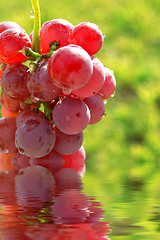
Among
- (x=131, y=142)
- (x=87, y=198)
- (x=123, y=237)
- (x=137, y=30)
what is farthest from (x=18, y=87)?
(x=137, y=30)

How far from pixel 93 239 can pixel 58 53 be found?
22cm

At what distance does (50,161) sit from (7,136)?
0.07m

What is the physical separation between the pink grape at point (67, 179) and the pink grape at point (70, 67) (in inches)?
5.0

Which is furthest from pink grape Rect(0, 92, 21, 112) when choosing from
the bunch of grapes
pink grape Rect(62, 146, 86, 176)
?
pink grape Rect(62, 146, 86, 176)

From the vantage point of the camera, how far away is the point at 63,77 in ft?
1.26

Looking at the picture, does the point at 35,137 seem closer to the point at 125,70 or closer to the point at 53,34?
the point at 53,34

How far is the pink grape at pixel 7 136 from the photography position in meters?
0.50

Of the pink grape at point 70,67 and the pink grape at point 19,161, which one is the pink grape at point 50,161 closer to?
the pink grape at point 19,161

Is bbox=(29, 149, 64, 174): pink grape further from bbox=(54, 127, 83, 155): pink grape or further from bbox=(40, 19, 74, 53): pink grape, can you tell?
bbox=(40, 19, 74, 53): pink grape

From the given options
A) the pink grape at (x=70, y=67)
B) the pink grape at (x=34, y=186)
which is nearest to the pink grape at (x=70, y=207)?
the pink grape at (x=34, y=186)

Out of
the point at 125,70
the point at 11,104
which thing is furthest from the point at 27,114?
the point at 125,70

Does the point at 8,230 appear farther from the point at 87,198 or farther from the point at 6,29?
the point at 6,29

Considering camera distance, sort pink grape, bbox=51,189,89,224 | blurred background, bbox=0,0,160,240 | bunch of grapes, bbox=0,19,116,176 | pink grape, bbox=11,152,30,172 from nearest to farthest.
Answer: pink grape, bbox=51,189,89,224 < bunch of grapes, bbox=0,19,116,176 < pink grape, bbox=11,152,30,172 < blurred background, bbox=0,0,160,240

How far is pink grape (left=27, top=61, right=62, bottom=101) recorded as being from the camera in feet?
1.35
